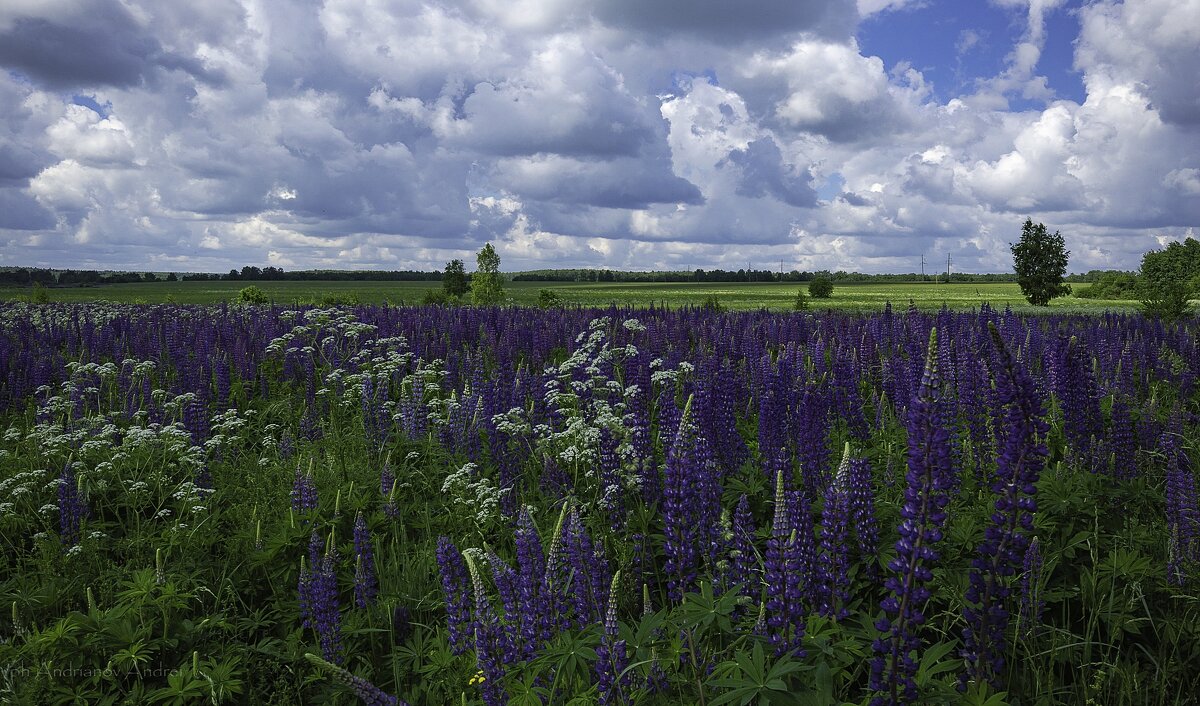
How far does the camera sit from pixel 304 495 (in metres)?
5.93

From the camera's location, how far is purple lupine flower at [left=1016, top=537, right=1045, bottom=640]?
354 centimetres

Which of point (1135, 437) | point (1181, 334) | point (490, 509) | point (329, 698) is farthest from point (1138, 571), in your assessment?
point (1181, 334)

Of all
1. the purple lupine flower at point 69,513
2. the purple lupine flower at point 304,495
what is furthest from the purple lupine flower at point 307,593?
the purple lupine flower at point 69,513

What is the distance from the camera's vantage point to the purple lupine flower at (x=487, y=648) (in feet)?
9.91

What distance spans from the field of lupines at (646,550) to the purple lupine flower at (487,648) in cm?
1

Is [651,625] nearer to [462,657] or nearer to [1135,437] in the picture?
[462,657]

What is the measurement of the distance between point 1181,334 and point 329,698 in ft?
49.1

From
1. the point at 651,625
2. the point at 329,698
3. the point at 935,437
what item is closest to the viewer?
the point at 935,437

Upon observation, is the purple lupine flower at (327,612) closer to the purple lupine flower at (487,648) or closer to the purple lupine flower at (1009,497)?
the purple lupine flower at (487,648)

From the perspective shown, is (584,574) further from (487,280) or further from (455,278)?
(455,278)

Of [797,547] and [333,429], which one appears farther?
[333,429]

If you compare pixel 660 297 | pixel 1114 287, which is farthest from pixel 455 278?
pixel 1114 287

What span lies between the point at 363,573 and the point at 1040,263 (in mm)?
69985

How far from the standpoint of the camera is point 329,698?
4.15 metres
